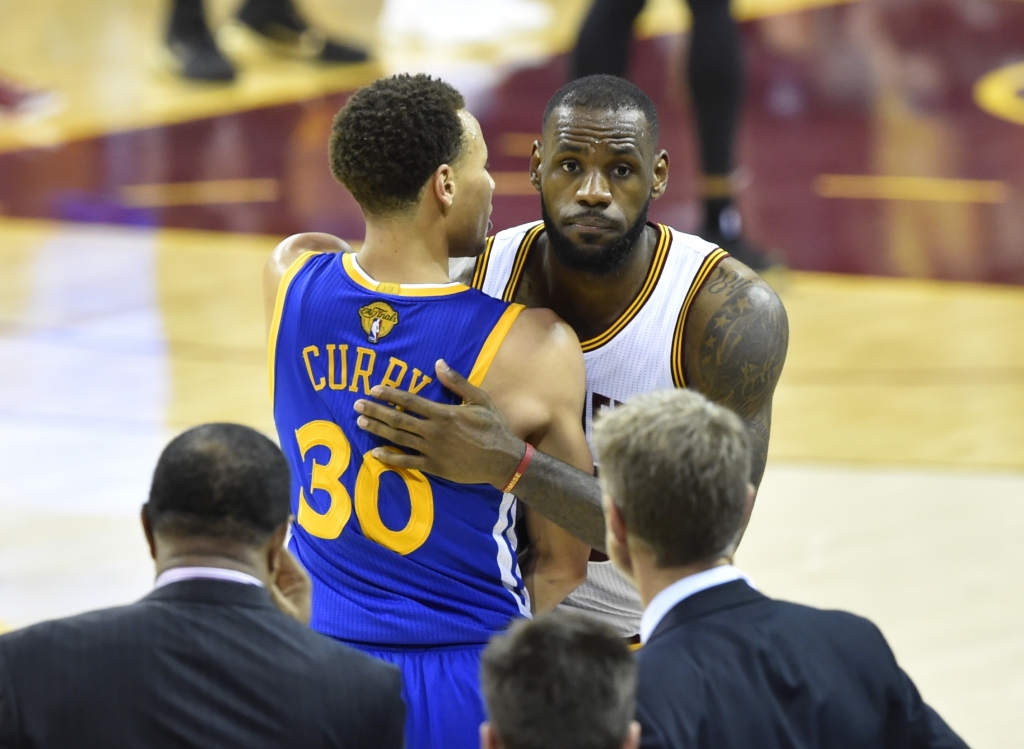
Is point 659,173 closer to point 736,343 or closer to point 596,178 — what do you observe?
point 596,178

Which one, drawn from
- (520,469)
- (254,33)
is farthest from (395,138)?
(254,33)

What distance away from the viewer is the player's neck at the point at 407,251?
2613 mm

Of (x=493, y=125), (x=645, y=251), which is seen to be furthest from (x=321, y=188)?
(x=645, y=251)

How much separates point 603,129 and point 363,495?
0.85 m

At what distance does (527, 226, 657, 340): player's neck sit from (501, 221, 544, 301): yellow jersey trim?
0.05m

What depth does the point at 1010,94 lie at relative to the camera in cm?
1059

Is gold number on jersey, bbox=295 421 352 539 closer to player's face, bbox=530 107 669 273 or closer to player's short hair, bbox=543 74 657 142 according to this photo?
player's face, bbox=530 107 669 273

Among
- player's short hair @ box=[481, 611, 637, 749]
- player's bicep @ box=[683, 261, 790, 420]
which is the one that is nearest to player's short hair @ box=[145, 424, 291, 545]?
player's short hair @ box=[481, 611, 637, 749]

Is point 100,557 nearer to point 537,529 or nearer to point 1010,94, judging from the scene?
point 537,529

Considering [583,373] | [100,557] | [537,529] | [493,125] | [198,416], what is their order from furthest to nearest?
[493,125], [198,416], [100,557], [537,529], [583,373]

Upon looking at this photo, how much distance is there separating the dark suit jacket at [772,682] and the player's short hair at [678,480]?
2.8 inches

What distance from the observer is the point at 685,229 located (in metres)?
7.75

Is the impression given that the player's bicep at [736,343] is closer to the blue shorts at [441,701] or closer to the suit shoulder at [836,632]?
the blue shorts at [441,701]

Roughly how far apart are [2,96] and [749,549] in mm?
7421
